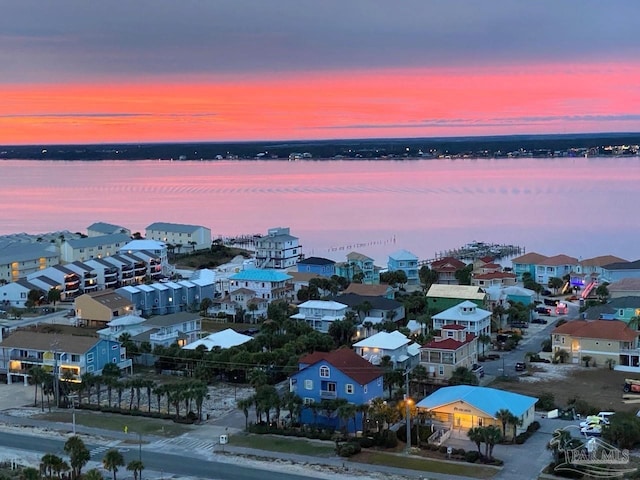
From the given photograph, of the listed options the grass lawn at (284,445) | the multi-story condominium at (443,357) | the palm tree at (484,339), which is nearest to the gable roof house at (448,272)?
the palm tree at (484,339)

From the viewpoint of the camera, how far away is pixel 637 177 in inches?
5177

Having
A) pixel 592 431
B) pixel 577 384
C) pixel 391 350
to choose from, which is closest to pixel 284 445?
pixel 391 350

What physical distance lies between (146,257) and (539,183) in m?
90.8

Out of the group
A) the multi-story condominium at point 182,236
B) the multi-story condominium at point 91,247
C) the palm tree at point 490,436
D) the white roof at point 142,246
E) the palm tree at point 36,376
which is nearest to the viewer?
the palm tree at point 490,436

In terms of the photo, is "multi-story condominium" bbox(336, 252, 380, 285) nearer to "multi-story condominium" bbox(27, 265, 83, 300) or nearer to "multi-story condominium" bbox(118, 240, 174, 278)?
"multi-story condominium" bbox(118, 240, 174, 278)

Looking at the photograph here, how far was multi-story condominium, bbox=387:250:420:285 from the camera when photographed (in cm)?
4578

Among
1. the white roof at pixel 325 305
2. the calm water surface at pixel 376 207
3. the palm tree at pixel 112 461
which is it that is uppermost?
the palm tree at pixel 112 461

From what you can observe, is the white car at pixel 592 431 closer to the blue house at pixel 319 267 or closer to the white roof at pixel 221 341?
the white roof at pixel 221 341

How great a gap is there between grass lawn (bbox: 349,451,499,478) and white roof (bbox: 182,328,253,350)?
413 inches

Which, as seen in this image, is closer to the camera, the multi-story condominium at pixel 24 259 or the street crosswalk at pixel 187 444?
the street crosswalk at pixel 187 444

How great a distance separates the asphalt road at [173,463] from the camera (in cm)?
1786

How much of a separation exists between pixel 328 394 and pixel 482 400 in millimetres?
4122

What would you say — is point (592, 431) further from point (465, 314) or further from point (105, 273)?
point (105, 273)

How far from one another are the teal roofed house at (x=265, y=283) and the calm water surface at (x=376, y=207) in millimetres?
19647
